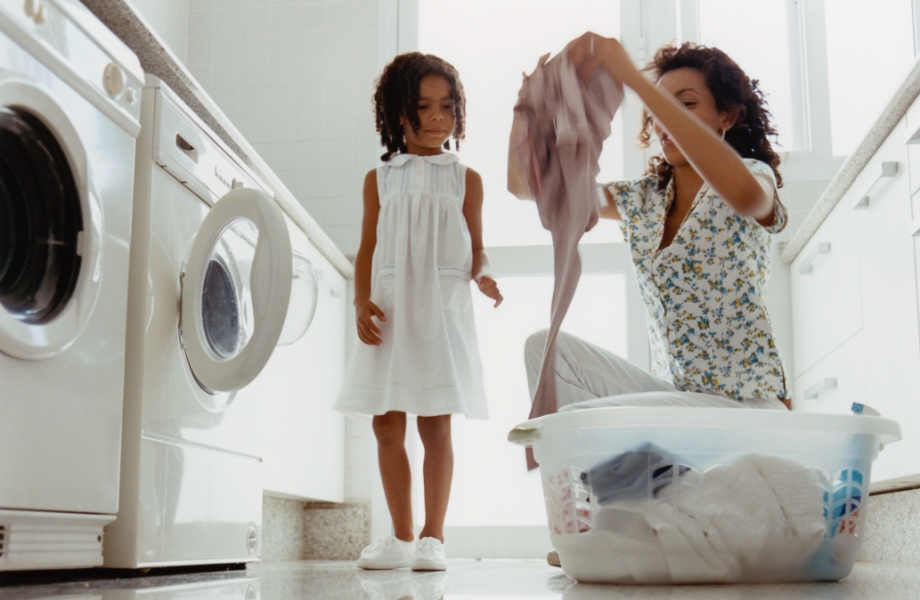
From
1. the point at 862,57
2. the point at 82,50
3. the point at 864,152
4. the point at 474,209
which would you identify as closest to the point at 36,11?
the point at 82,50

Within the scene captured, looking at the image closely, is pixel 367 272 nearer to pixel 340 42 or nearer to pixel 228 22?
pixel 340 42

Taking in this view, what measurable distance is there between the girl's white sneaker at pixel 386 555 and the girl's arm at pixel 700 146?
3.02ft

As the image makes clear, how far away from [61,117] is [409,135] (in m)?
1.04

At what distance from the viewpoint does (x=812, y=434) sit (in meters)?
1.10

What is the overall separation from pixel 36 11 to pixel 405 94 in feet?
3.40

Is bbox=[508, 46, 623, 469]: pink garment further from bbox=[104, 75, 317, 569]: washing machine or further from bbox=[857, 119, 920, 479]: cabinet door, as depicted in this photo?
bbox=[857, 119, 920, 479]: cabinet door

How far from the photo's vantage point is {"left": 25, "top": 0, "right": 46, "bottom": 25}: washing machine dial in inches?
45.2

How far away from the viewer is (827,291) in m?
2.35

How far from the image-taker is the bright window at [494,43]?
3.23m

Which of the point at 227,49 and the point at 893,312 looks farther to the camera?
the point at 227,49

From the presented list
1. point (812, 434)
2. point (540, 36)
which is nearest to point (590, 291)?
point (540, 36)

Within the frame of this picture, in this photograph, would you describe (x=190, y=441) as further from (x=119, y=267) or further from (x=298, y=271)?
(x=298, y=271)

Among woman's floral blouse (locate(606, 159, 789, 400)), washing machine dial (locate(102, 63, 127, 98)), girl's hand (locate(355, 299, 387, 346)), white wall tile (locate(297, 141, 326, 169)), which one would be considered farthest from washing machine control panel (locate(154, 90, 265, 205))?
white wall tile (locate(297, 141, 326, 169))

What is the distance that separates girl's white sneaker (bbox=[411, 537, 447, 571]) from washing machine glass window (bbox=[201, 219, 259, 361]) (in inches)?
19.5
